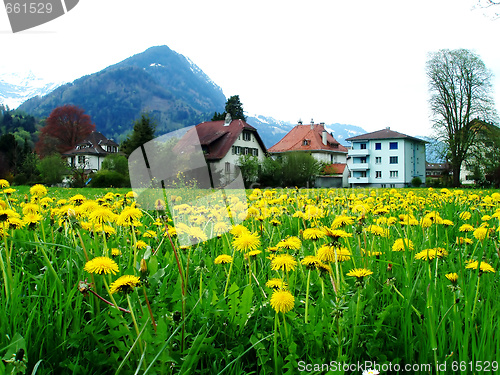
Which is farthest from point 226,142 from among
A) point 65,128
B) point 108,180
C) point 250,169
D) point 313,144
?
point 65,128

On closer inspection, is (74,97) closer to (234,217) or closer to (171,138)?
(171,138)

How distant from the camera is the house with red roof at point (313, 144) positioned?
183 ft

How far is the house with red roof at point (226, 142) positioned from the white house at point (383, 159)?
2280cm

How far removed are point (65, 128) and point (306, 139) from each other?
154ft

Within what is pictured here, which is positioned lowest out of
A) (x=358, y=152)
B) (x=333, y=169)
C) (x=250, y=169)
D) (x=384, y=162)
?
(x=250, y=169)

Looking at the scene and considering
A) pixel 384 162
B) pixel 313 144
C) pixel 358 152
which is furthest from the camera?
pixel 358 152

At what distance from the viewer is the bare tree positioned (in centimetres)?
3064

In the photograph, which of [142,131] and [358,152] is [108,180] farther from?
[358,152]

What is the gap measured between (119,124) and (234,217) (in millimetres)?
136955

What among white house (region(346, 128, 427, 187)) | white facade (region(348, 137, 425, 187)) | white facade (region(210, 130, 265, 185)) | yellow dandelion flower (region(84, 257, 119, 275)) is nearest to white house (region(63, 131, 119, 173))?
white facade (region(210, 130, 265, 185))

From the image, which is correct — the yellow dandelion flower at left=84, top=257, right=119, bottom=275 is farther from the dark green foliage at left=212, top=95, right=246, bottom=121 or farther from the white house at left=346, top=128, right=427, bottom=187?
the white house at left=346, top=128, right=427, bottom=187

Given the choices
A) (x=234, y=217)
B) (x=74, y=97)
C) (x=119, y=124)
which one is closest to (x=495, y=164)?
(x=234, y=217)

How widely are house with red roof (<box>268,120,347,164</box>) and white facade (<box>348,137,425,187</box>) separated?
3363 mm

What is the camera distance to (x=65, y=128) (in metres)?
66.8
